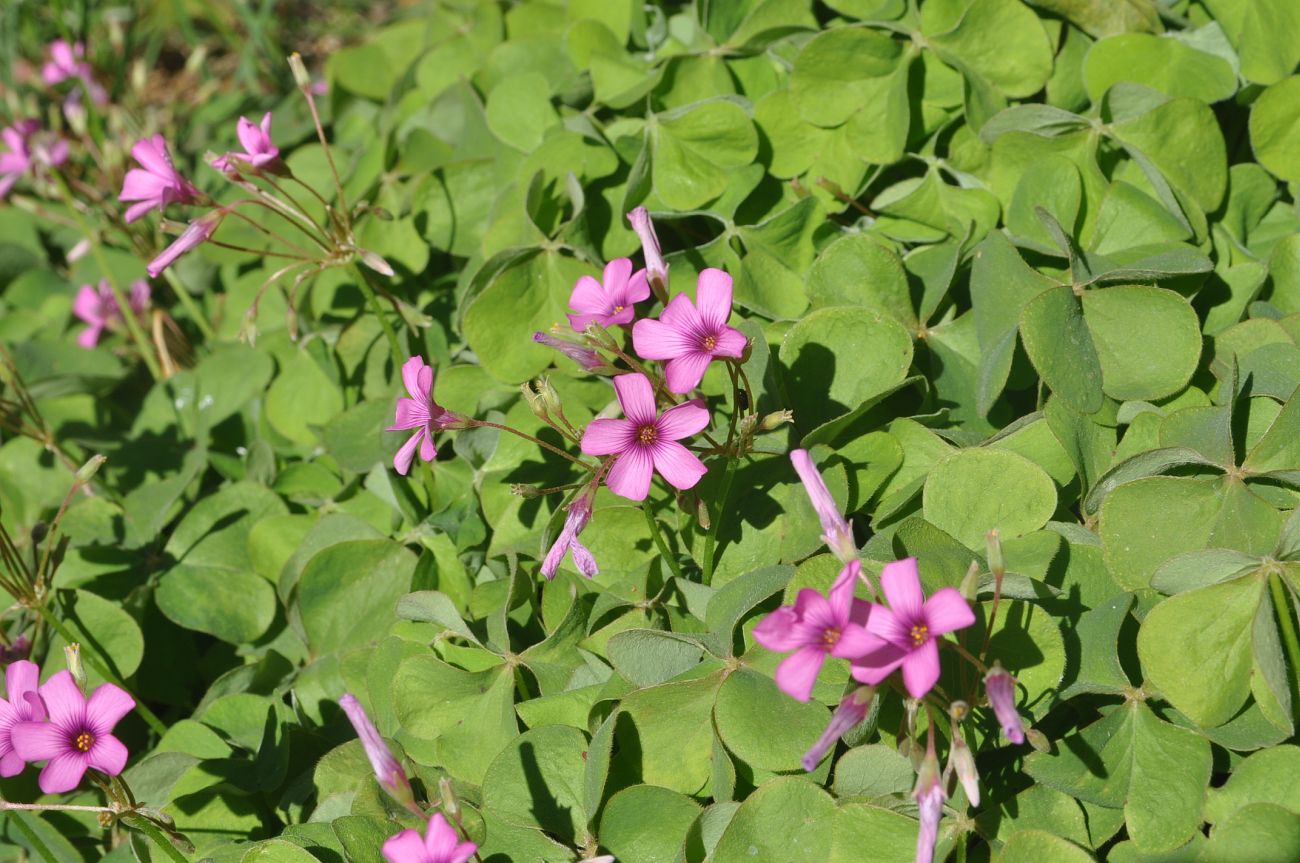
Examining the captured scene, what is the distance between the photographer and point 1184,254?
194 centimetres

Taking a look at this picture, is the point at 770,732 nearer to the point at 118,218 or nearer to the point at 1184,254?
the point at 1184,254

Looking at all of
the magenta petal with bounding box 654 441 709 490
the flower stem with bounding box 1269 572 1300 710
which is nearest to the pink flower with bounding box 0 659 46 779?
the magenta petal with bounding box 654 441 709 490

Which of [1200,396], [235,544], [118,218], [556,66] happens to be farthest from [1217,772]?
[118,218]

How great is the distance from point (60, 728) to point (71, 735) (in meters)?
0.02

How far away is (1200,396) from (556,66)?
5.60 ft

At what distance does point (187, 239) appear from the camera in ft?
6.88

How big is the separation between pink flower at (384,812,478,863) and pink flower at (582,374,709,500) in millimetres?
492

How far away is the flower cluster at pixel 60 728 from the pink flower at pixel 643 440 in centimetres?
85

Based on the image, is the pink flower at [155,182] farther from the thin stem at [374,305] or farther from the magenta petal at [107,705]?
the magenta petal at [107,705]

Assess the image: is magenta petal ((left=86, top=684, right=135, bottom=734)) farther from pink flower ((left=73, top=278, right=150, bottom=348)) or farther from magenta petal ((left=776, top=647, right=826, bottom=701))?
pink flower ((left=73, top=278, right=150, bottom=348))

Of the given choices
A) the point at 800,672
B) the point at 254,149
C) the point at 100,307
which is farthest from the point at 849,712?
the point at 100,307

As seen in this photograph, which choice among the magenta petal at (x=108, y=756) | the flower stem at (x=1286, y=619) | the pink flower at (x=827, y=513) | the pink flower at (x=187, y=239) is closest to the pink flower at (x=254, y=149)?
the pink flower at (x=187, y=239)

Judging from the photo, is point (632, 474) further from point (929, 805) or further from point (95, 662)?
point (95, 662)

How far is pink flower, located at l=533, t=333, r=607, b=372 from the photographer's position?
1.68 meters
